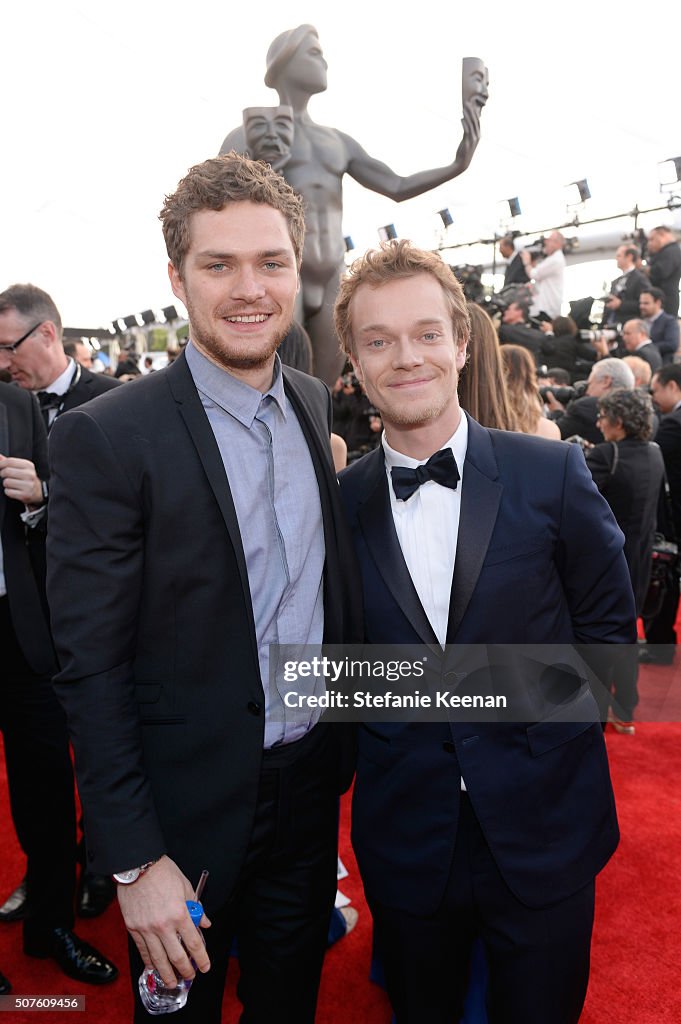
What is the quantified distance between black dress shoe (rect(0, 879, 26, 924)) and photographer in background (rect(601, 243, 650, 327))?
25.8 feet

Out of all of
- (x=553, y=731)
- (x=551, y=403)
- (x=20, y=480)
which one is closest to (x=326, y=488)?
(x=553, y=731)

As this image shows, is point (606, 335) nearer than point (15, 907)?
No

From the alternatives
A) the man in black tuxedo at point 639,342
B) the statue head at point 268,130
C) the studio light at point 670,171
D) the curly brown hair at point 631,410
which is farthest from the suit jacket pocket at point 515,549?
the studio light at point 670,171

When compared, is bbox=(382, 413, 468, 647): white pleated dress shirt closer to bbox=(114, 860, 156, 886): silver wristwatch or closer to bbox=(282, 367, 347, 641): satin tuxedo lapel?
bbox=(282, 367, 347, 641): satin tuxedo lapel

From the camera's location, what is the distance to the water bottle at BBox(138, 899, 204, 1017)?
1.24 m

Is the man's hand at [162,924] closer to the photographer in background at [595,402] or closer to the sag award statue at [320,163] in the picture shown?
the sag award statue at [320,163]

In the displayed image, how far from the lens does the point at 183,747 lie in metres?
1.32

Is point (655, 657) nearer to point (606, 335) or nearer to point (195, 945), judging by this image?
point (195, 945)

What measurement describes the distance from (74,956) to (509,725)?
1623 millimetres

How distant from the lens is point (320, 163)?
2.83 meters

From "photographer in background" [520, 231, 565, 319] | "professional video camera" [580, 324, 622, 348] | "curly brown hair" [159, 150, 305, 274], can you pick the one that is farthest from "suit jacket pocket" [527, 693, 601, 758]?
"photographer in background" [520, 231, 565, 319]

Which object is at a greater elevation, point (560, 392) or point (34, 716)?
point (560, 392)

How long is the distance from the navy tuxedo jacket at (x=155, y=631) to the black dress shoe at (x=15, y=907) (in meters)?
1.55

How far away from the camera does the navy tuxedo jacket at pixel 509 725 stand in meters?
1.36
